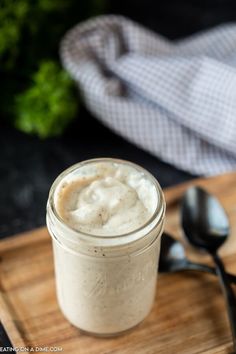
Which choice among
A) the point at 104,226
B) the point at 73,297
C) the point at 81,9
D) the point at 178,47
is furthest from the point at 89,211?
the point at 81,9

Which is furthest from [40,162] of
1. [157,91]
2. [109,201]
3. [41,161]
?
[109,201]

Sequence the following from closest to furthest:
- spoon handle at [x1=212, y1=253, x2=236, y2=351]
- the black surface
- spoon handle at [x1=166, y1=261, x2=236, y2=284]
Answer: spoon handle at [x1=212, y1=253, x2=236, y2=351] < spoon handle at [x1=166, y1=261, x2=236, y2=284] < the black surface

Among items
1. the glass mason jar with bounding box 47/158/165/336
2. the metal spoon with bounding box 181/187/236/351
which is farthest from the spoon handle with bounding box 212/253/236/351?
the glass mason jar with bounding box 47/158/165/336

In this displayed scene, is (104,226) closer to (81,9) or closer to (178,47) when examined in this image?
(178,47)

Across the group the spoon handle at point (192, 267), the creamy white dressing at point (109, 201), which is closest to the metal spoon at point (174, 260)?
the spoon handle at point (192, 267)

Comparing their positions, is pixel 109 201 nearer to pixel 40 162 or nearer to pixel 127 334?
pixel 127 334

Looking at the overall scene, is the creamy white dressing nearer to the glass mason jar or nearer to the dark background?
the glass mason jar
